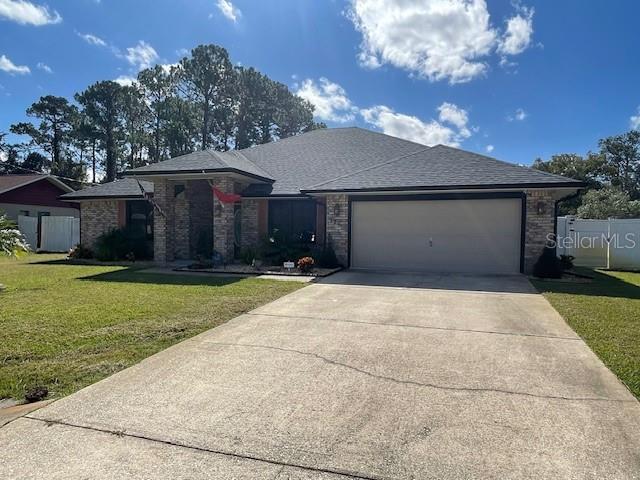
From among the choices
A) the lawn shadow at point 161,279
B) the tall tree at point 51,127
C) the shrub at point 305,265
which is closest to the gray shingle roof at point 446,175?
the shrub at point 305,265

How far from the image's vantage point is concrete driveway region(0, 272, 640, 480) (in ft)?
8.69

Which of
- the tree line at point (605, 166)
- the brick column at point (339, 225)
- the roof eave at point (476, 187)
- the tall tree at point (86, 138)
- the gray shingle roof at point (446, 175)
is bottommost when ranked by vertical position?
the brick column at point (339, 225)

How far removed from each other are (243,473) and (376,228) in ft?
37.3

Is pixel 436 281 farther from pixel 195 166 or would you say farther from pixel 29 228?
pixel 29 228

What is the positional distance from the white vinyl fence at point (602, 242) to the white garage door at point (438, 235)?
4.90 meters

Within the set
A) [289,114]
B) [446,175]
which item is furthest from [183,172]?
[289,114]

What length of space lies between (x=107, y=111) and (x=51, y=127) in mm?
10304

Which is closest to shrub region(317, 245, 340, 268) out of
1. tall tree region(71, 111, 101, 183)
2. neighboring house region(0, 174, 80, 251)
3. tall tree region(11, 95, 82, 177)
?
neighboring house region(0, 174, 80, 251)

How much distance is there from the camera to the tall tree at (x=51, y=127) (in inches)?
1722

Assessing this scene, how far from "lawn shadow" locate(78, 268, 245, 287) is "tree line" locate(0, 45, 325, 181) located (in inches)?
1069

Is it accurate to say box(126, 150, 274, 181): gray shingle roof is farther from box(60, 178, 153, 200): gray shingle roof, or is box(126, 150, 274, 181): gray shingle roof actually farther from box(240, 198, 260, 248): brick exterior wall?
box(60, 178, 153, 200): gray shingle roof

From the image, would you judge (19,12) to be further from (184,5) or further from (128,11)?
(184,5)

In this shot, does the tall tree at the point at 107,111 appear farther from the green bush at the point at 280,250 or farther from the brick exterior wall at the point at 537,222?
the brick exterior wall at the point at 537,222

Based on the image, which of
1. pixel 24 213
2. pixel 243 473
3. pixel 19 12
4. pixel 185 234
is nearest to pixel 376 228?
pixel 185 234
